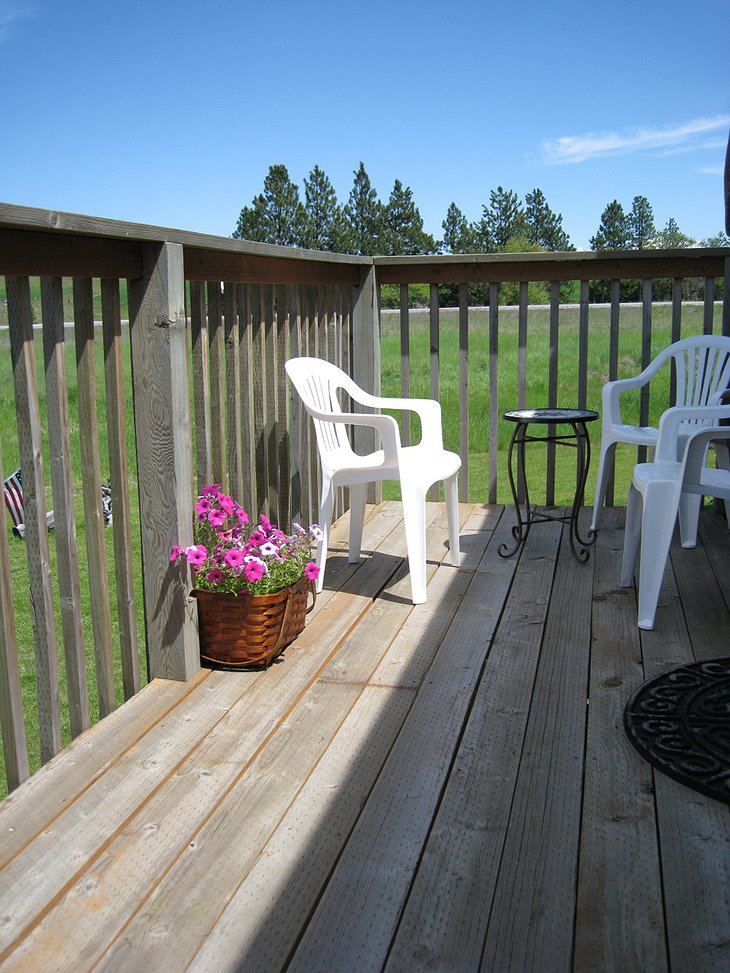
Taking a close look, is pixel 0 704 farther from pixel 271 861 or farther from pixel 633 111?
pixel 633 111

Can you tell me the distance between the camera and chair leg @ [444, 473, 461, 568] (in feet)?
11.4

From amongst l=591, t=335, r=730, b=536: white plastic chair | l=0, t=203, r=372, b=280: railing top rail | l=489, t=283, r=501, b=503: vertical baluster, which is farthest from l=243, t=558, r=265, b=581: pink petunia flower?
l=489, t=283, r=501, b=503: vertical baluster

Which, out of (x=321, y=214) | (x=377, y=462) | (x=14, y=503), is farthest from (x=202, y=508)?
(x=321, y=214)

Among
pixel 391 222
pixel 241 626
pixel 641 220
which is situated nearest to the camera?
pixel 241 626

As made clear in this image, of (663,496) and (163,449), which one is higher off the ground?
(163,449)

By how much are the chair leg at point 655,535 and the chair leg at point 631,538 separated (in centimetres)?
34

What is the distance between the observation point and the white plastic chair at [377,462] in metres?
3.15

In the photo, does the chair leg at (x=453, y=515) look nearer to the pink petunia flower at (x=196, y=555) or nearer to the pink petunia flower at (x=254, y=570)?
the pink petunia flower at (x=254, y=570)

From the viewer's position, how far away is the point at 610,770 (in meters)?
1.99

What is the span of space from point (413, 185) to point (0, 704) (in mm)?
43085

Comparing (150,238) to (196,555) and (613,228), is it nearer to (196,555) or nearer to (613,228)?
(196,555)

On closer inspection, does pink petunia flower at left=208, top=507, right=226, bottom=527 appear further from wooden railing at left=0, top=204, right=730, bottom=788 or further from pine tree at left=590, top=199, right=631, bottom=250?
pine tree at left=590, top=199, right=631, bottom=250

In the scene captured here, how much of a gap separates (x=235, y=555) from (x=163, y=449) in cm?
35

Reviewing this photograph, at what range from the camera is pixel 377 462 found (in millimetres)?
3432
